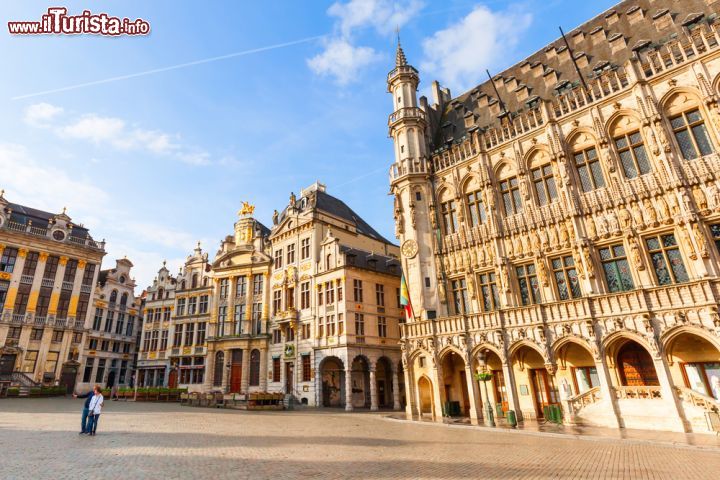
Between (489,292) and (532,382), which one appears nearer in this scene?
(532,382)

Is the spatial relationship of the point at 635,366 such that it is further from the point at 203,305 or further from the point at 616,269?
the point at 203,305

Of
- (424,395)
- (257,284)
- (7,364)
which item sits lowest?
(424,395)

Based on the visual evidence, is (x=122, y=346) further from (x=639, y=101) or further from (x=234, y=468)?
(x=639, y=101)

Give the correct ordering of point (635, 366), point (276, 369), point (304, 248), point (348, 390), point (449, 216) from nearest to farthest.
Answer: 1. point (635, 366)
2. point (449, 216)
3. point (348, 390)
4. point (276, 369)
5. point (304, 248)

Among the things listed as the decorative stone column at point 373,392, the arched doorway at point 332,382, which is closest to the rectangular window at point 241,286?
the arched doorway at point 332,382

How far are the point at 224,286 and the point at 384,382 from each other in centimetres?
2248

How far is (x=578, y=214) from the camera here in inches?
870

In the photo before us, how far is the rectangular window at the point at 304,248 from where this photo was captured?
132 feet

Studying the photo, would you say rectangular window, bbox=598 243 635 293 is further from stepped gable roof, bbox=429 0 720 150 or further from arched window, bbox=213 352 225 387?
arched window, bbox=213 352 225 387

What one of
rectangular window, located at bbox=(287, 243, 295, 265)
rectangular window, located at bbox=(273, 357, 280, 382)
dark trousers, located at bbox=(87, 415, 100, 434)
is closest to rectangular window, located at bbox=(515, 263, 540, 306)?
dark trousers, located at bbox=(87, 415, 100, 434)

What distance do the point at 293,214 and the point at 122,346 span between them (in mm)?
35626

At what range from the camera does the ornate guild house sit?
18.1 metres

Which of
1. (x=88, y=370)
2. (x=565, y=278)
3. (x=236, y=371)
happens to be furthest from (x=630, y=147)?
(x=88, y=370)

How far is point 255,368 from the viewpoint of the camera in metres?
41.0
